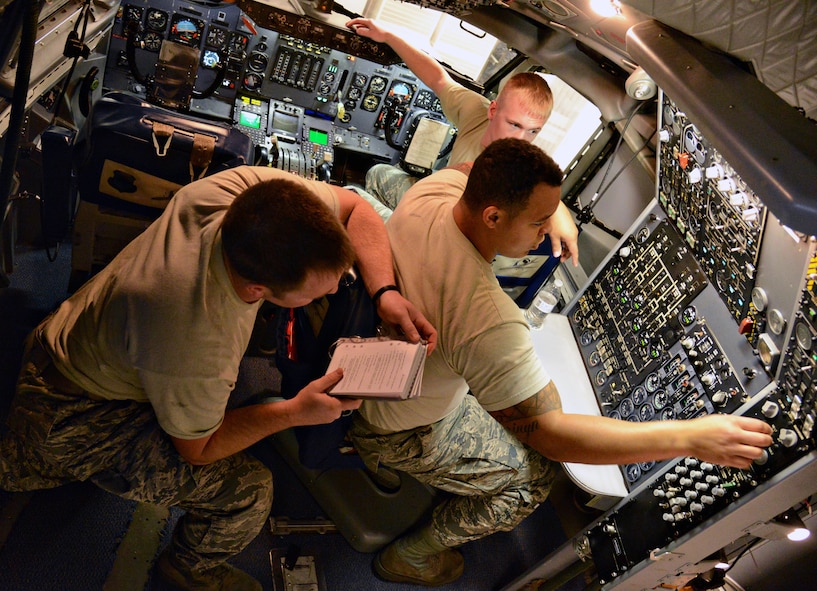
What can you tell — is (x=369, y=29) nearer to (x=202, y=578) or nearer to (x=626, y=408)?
(x=626, y=408)

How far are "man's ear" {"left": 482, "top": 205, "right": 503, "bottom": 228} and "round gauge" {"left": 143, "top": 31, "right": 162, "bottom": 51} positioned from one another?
2.49 meters

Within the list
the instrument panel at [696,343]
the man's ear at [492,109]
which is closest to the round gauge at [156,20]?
the man's ear at [492,109]

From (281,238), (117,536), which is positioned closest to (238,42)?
(281,238)

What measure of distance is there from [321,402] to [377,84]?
8.64 ft

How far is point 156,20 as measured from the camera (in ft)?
10.7

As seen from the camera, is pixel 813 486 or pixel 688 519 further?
pixel 688 519

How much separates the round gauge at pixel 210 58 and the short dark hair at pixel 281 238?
2.36 m

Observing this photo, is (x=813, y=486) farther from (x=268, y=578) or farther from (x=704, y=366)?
(x=268, y=578)

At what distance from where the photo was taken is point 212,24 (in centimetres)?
334

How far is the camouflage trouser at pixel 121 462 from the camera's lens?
1698 millimetres

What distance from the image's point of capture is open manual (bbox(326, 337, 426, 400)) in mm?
1537

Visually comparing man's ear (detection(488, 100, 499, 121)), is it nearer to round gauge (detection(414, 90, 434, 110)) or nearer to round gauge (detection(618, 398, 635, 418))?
round gauge (detection(414, 90, 434, 110))

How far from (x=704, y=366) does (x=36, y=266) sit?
3.06 metres

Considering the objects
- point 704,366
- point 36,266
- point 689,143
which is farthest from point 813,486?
point 36,266
